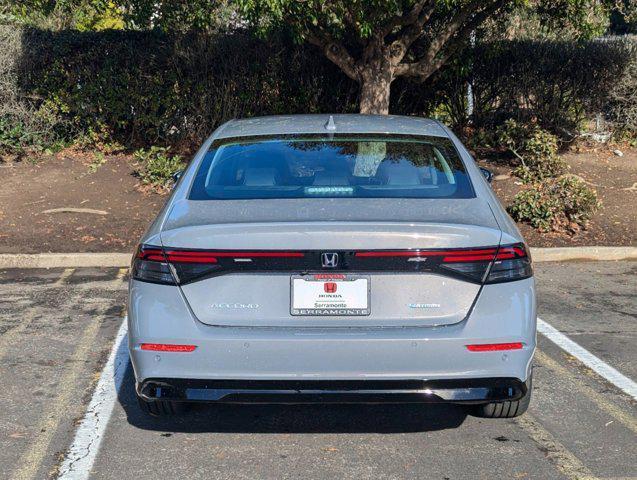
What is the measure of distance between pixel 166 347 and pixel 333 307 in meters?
0.74

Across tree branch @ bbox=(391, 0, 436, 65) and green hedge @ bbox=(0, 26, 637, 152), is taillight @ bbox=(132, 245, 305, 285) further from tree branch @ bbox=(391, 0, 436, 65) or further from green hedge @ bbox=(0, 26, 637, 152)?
green hedge @ bbox=(0, 26, 637, 152)

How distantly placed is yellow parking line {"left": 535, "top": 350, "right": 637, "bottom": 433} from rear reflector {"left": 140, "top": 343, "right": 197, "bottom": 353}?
2.34 meters

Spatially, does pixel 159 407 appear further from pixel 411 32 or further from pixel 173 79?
pixel 173 79

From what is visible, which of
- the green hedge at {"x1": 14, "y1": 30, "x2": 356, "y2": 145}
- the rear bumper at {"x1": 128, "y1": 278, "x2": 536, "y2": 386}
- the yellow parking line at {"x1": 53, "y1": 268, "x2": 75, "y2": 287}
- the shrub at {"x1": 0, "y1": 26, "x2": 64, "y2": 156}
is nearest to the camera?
the rear bumper at {"x1": 128, "y1": 278, "x2": 536, "y2": 386}

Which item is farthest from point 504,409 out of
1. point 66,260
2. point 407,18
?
point 407,18

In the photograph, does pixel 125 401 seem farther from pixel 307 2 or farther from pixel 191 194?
pixel 307 2

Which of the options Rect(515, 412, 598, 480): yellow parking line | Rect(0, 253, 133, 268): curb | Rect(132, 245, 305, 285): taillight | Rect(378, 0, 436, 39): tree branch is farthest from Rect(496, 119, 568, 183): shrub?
Rect(132, 245, 305, 285): taillight

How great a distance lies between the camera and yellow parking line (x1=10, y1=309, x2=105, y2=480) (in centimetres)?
439

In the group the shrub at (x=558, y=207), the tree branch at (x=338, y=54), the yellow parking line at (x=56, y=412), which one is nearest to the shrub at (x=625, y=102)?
the tree branch at (x=338, y=54)

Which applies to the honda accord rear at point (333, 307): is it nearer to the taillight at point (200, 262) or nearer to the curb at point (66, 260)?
the taillight at point (200, 262)

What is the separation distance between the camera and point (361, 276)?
4.05 m

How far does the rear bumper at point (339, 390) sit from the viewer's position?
410cm

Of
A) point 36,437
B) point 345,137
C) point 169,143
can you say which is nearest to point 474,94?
point 169,143

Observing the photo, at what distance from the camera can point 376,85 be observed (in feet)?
43.9
